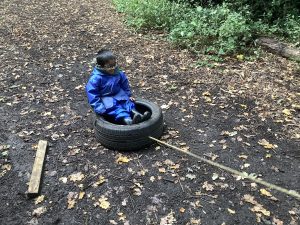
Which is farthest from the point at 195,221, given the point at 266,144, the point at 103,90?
the point at 103,90

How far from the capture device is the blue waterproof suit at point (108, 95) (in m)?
5.21

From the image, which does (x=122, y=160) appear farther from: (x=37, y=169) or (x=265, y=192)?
(x=265, y=192)

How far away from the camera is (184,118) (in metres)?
6.08

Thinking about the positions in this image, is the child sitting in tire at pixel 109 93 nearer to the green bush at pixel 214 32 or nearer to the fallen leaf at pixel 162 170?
the fallen leaf at pixel 162 170

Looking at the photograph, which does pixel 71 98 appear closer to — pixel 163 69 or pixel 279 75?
pixel 163 69

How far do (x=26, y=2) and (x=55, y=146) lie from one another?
11163 mm

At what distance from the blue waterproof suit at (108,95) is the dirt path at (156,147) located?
602 mm

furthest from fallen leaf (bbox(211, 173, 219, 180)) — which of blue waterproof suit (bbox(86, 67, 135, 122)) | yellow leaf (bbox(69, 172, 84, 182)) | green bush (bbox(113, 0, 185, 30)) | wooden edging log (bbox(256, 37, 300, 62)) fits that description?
green bush (bbox(113, 0, 185, 30))

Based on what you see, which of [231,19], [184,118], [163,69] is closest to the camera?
[184,118]

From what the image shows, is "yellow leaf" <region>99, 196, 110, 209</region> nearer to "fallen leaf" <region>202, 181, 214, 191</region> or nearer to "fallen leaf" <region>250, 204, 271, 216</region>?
"fallen leaf" <region>202, 181, 214, 191</region>

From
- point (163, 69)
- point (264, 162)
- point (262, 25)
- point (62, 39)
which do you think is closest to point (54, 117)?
point (163, 69)

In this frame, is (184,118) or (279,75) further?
(279,75)

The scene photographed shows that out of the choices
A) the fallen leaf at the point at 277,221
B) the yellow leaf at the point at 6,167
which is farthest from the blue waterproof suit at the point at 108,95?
the fallen leaf at the point at 277,221

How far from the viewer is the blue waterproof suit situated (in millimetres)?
5207
